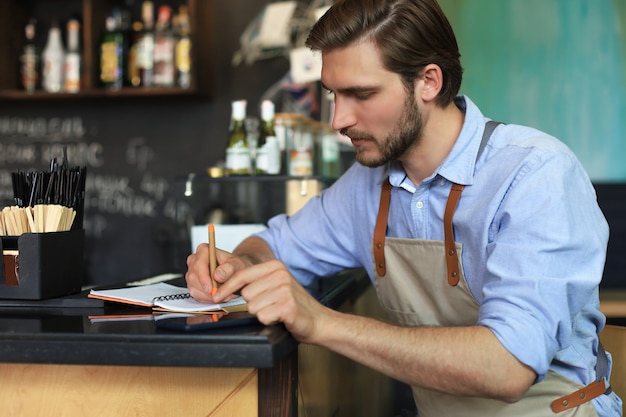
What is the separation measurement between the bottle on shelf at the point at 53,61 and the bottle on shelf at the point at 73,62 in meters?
0.03

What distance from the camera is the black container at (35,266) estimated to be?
4.38ft

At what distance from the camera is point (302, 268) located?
168cm

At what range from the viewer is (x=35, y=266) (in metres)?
1.35

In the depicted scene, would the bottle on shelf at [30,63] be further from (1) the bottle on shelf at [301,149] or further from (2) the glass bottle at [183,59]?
(1) the bottle on shelf at [301,149]

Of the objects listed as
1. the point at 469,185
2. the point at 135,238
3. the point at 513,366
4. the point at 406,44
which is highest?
the point at 406,44

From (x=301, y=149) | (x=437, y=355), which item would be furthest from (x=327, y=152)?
(x=437, y=355)

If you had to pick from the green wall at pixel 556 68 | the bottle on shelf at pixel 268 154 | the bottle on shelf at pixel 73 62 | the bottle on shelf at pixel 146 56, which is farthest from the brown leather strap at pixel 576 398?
the bottle on shelf at pixel 73 62

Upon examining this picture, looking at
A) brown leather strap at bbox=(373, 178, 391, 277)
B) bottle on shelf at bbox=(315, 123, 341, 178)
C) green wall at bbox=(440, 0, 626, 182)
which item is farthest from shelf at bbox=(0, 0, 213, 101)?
brown leather strap at bbox=(373, 178, 391, 277)

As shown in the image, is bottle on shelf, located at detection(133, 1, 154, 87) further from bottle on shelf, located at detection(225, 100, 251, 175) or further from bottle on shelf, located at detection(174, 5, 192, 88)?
bottle on shelf, located at detection(225, 100, 251, 175)

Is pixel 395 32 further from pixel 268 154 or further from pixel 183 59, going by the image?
pixel 183 59

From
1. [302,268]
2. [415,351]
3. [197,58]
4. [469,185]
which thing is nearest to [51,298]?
[302,268]

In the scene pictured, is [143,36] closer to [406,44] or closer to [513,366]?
[406,44]

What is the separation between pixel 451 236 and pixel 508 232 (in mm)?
179

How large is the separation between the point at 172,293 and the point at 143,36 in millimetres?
2152
